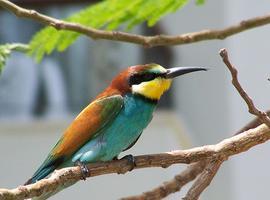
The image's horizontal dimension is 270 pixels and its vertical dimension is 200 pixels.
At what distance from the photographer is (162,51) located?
419 centimetres

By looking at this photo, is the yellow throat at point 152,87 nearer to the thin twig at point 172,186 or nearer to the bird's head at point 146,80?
the bird's head at point 146,80

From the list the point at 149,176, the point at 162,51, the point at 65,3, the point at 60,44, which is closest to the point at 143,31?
the point at 162,51

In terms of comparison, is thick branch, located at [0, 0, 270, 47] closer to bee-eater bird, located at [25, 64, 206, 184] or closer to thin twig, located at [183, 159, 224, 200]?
bee-eater bird, located at [25, 64, 206, 184]

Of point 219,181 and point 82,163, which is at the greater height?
point 219,181

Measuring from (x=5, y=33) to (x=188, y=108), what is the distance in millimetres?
1002

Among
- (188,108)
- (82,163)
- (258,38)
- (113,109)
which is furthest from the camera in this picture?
(188,108)

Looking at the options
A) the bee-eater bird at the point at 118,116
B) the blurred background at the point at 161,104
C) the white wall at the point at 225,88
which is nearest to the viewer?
the bee-eater bird at the point at 118,116

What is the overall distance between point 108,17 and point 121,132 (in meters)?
0.24

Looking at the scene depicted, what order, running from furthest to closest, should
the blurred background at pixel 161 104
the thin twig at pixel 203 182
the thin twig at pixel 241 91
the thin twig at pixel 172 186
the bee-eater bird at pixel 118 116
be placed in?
the blurred background at pixel 161 104
the bee-eater bird at pixel 118 116
the thin twig at pixel 172 186
the thin twig at pixel 203 182
the thin twig at pixel 241 91

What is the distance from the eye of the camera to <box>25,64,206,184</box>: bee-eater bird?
5.20 ft

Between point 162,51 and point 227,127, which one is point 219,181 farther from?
point 162,51

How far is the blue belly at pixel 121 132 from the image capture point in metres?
1.55

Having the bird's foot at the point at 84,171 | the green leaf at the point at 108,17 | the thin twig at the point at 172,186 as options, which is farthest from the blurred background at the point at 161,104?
the bird's foot at the point at 84,171

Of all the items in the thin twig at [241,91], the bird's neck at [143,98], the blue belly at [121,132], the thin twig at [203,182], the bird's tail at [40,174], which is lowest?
the thin twig at [203,182]
